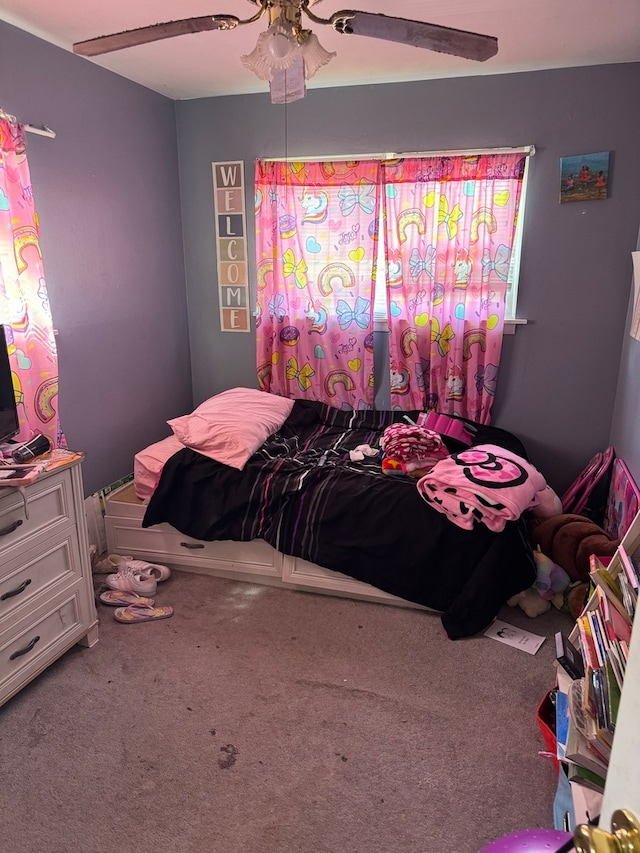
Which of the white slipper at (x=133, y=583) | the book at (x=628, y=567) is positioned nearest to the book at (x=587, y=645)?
the book at (x=628, y=567)

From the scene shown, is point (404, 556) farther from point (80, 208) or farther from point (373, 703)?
point (80, 208)

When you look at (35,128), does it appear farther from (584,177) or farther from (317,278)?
(584,177)

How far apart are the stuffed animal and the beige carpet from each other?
0.18ft

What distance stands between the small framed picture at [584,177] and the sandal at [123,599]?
2.95 meters

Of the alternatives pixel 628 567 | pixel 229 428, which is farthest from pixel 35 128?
pixel 628 567

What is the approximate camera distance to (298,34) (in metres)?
1.61

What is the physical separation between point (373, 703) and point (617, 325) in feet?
7.74

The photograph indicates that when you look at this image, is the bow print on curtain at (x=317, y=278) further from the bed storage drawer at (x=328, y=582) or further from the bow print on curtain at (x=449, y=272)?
the bed storage drawer at (x=328, y=582)

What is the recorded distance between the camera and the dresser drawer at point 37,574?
1.84 m

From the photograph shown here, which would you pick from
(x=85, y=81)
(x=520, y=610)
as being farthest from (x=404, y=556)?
(x=85, y=81)

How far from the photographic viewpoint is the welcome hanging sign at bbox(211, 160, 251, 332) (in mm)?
3477

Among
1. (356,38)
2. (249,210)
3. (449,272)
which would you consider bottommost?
(449,272)

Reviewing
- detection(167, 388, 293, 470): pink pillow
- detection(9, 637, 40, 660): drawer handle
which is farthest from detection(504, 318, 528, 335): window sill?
detection(9, 637, 40, 660): drawer handle

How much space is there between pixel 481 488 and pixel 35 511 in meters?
1.70
